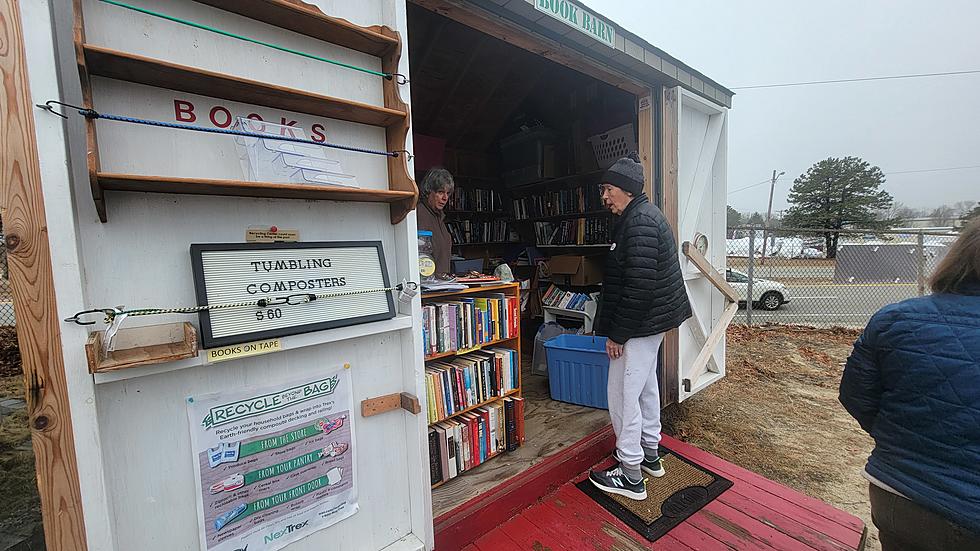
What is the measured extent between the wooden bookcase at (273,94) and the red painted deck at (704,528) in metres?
1.48

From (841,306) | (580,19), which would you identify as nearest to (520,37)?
(580,19)

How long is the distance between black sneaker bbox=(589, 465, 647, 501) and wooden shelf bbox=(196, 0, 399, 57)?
2262mm

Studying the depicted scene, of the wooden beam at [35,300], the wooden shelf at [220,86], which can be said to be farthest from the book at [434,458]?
the wooden shelf at [220,86]

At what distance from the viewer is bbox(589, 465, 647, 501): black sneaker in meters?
2.05

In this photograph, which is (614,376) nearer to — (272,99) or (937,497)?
(937,497)

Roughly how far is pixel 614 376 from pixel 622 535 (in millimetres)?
722

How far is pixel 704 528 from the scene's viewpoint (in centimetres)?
188

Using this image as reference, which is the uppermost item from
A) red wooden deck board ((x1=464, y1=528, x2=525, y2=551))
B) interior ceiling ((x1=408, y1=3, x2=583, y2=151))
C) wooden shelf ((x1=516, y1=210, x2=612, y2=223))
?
interior ceiling ((x1=408, y1=3, x2=583, y2=151))

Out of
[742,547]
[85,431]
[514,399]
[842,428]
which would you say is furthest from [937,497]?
[842,428]

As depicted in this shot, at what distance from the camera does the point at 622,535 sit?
71.8 inches

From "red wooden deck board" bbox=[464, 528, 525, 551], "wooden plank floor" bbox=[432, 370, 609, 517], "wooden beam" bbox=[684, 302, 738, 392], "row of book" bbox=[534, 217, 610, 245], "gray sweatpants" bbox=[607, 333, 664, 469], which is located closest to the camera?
"red wooden deck board" bbox=[464, 528, 525, 551]

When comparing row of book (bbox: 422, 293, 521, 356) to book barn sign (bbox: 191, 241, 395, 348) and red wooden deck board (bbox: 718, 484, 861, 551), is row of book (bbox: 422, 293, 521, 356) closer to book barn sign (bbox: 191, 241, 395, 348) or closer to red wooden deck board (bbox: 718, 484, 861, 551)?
book barn sign (bbox: 191, 241, 395, 348)

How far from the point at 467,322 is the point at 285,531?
3.70 feet

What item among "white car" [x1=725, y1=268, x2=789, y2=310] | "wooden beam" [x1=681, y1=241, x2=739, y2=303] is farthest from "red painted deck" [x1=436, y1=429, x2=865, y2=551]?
"white car" [x1=725, y1=268, x2=789, y2=310]
